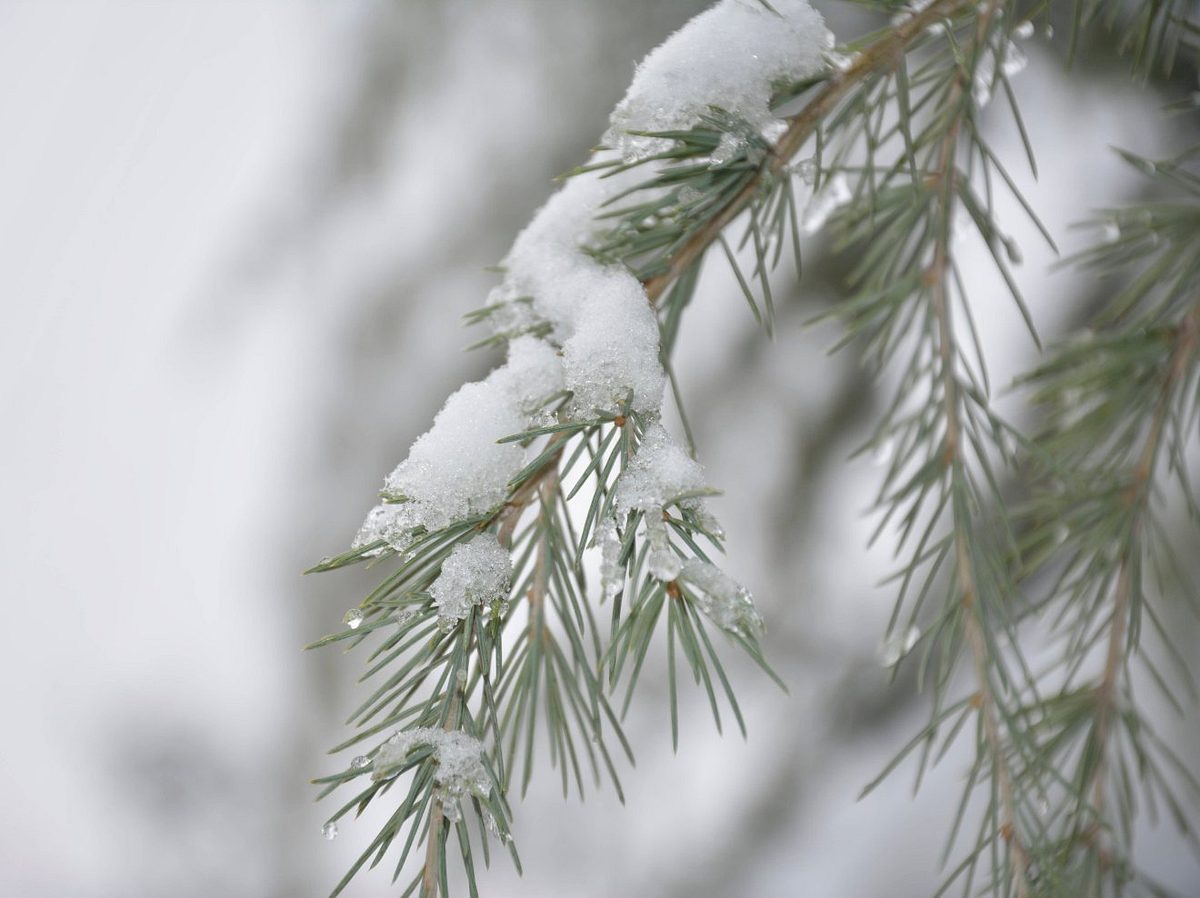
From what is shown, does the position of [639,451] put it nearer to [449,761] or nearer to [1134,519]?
[449,761]

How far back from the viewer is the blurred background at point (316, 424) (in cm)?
104

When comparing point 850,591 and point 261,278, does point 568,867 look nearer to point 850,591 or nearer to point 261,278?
point 850,591

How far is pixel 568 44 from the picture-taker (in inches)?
39.5

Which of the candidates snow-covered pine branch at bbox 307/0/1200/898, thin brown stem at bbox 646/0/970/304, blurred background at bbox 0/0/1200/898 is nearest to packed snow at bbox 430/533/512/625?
snow-covered pine branch at bbox 307/0/1200/898

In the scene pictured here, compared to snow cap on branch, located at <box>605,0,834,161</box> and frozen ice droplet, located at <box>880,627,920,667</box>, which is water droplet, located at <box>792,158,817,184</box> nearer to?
snow cap on branch, located at <box>605,0,834,161</box>

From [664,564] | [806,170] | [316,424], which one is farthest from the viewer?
[316,424]

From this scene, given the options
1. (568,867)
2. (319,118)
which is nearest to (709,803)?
(568,867)

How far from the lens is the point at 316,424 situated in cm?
128

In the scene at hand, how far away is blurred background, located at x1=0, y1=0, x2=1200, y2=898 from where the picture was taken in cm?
104

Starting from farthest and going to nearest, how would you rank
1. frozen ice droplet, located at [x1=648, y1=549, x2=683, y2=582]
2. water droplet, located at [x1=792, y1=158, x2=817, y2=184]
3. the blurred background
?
1. the blurred background
2. water droplet, located at [x1=792, y1=158, x2=817, y2=184]
3. frozen ice droplet, located at [x1=648, y1=549, x2=683, y2=582]

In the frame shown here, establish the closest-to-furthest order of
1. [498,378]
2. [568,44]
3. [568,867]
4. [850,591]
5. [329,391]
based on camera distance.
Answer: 1. [498,378]
2. [568,44]
3. [850,591]
4. [329,391]
5. [568,867]

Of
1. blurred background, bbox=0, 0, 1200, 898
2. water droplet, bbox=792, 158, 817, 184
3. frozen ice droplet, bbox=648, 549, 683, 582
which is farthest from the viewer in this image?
blurred background, bbox=0, 0, 1200, 898

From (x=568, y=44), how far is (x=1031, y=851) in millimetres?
938

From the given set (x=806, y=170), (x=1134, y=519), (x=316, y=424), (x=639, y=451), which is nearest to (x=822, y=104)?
(x=806, y=170)
